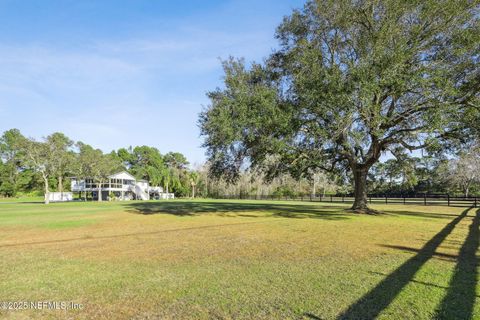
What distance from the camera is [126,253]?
28.0 ft

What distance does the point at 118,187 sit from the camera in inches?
2616

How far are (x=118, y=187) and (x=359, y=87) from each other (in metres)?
61.3

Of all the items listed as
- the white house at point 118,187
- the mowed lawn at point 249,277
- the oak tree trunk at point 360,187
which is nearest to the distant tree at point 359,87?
the oak tree trunk at point 360,187

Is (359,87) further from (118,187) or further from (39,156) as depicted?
(118,187)

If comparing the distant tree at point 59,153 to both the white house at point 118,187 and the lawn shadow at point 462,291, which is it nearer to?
the white house at point 118,187

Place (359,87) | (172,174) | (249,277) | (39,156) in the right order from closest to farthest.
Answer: (249,277) → (359,87) → (39,156) → (172,174)

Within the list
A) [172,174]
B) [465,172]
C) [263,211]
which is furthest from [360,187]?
[172,174]

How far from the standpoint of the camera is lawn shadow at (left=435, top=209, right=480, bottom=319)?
13.5ft

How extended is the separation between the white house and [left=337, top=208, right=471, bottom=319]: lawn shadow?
6186cm

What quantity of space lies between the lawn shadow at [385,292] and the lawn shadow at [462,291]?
0.64 m

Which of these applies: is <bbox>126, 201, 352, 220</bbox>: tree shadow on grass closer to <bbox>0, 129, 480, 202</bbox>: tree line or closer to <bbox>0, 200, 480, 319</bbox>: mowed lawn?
<bbox>0, 129, 480, 202</bbox>: tree line

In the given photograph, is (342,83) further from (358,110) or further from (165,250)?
(165,250)

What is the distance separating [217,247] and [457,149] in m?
18.0

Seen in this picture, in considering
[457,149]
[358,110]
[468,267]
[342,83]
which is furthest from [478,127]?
[468,267]
